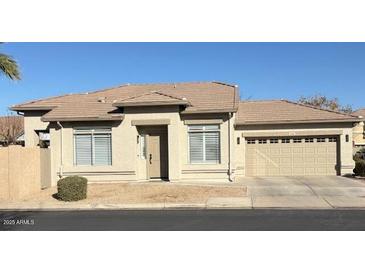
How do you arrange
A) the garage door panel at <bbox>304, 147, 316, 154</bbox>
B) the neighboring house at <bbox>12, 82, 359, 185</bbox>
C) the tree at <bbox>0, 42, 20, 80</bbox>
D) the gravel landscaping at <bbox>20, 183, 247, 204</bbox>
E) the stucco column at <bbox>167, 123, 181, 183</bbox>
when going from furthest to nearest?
1. the garage door panel at <bbox>304, 147, 316, 154</bbox>
2. the neighboring house at <bbox>12, 82, 359, 185</bbox>
3. the stucco column at <bbox>167, 123, 181, 183</bbox>
4. the gravel landscaping at <bbox>20, 183, 247, 204</bbox>
5. the tree at <bbox>0, 42, 20, 80</bbox>

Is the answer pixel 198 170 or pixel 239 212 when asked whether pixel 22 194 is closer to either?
pixel 198 170

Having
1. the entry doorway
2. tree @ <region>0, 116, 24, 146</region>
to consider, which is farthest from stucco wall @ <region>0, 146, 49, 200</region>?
tree @ <region>0, 116, 24, 146</region>

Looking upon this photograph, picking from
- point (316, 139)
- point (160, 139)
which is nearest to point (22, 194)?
point (160, 139)

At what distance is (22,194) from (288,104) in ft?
47.3

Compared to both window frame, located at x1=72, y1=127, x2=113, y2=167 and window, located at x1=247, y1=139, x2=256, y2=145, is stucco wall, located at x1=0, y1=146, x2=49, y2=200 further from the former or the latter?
window, located at x1=247, y1=139, x2=256, y2=145

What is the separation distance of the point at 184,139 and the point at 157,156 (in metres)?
1.58

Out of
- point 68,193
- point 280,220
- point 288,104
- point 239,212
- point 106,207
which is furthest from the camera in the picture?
point 288,104

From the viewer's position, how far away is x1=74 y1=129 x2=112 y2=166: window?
69.8 ft

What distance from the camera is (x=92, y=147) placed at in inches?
840

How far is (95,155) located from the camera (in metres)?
21.3

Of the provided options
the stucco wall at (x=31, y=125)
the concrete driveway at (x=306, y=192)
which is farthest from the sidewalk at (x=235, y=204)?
the stucco wall at (x=31, y=125)

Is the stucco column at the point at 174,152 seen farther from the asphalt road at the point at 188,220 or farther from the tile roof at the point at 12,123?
the tile roof at the point at 12,123

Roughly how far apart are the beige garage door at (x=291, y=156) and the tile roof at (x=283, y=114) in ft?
3.14

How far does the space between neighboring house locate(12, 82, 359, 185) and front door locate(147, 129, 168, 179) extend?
1.8 inches
